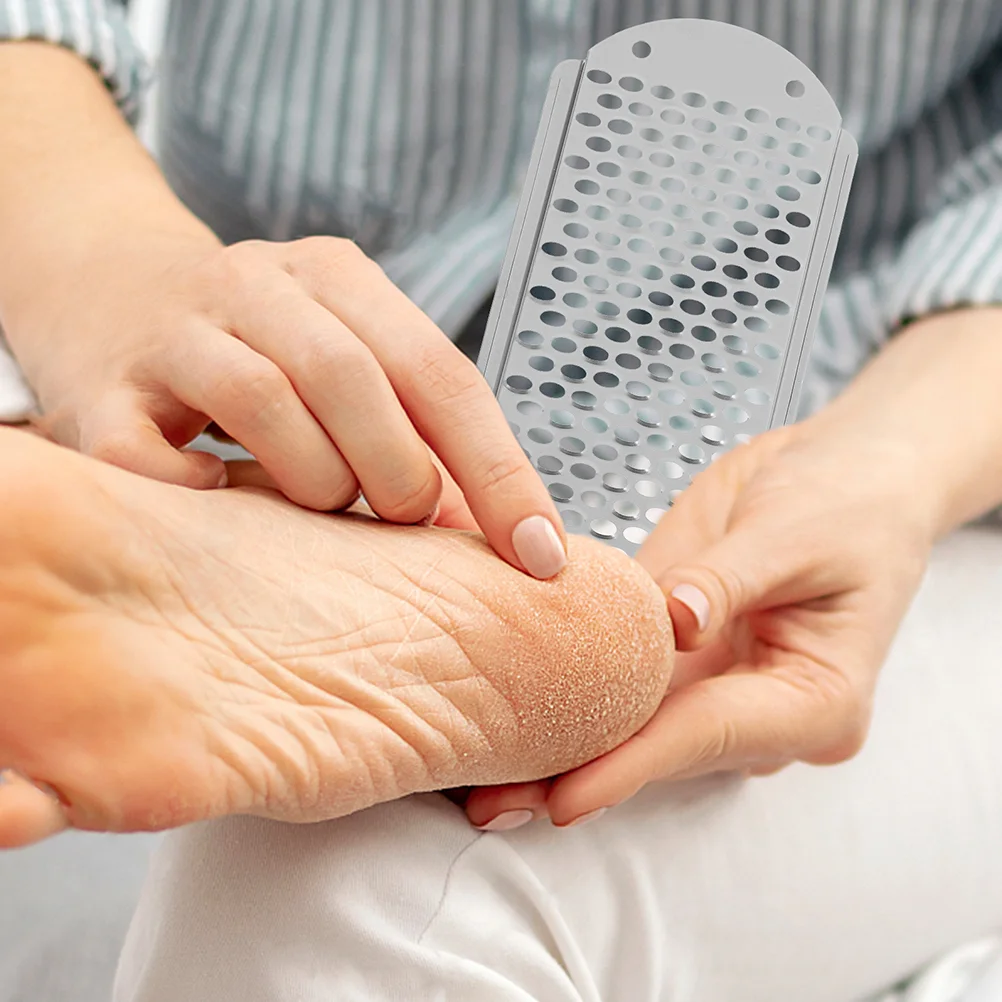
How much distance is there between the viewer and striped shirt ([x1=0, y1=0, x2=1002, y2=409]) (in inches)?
27.0

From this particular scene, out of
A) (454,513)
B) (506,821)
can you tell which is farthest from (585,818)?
(454,513)

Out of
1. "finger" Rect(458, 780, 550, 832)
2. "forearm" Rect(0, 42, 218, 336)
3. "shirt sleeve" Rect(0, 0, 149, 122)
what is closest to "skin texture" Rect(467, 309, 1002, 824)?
"finger" Rect(458, 780, 550, 832)

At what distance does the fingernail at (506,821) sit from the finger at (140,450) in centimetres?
17

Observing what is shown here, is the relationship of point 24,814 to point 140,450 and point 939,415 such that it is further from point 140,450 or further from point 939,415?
point 939,415

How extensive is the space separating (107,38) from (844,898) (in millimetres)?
626

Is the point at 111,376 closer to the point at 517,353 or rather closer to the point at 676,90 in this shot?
the point at 517,353

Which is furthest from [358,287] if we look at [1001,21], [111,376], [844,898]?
[1001,21]

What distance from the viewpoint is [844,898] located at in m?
0.52

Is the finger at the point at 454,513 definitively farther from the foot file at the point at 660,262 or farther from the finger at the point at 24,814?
the finger at the point at 24,814

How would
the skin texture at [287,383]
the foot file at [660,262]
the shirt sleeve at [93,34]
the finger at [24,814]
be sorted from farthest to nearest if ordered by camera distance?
the shirt sleeve at [93,34] → the foot file at [660,262] → the skin texture at [287,383] → the finger at [24,814]

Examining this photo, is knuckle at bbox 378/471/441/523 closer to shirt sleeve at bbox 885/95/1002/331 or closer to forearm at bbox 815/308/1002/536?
forearm at bbox 815/308/1002/536

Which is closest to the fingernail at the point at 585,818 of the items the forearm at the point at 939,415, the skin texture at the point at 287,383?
the skin texture at the point at 287,383

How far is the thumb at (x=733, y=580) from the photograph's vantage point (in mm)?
456

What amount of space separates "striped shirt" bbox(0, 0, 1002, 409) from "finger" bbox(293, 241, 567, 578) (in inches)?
11.1
